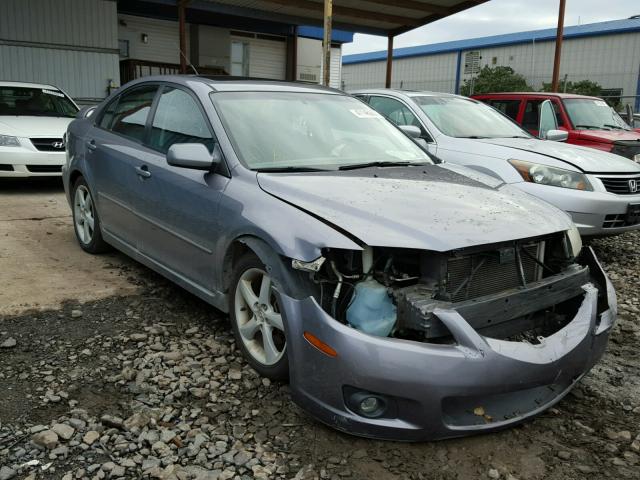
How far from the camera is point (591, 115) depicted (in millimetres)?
9062

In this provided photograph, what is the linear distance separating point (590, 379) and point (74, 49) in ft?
48.9

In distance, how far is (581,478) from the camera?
2.37 metres

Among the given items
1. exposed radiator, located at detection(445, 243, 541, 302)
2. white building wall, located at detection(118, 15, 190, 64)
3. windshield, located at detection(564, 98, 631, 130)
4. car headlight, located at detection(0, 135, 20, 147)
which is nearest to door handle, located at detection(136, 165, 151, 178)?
exposed radiator, located at detection(445, 243, 541, 302)

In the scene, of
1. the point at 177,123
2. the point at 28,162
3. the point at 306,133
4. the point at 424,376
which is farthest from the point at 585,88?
the point at 424,376

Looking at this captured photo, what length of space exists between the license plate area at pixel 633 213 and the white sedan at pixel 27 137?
702 centimetres

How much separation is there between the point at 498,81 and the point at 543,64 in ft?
10.0

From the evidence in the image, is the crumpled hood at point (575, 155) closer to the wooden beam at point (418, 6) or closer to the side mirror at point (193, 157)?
the side mirror at point (193, 157)

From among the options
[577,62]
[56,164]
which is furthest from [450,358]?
[577,62]

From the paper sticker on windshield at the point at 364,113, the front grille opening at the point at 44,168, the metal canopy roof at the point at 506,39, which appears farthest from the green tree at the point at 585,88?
the paper sticker on windshield at the point at 364,113

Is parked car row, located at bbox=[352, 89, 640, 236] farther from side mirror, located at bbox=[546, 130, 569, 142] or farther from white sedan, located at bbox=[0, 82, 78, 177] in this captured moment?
white sedan, located at bbox=[0, 82, 78, 177]

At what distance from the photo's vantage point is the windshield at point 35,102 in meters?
8.88

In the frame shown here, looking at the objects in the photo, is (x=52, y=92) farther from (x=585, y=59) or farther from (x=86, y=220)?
(x=585, y=59)

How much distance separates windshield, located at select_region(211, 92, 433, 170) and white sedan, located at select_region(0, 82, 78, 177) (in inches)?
208

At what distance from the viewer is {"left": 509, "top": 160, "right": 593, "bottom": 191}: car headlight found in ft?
17.3
